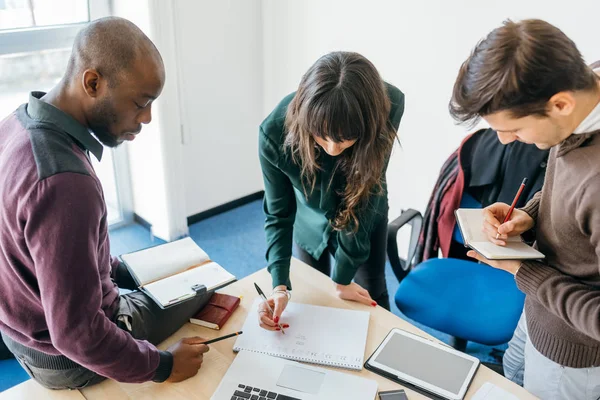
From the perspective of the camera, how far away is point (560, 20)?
6.51ft

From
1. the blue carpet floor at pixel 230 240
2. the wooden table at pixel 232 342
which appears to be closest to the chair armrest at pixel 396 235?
the wooden table at pixel 232 342

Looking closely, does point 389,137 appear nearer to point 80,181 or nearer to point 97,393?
point 80,181

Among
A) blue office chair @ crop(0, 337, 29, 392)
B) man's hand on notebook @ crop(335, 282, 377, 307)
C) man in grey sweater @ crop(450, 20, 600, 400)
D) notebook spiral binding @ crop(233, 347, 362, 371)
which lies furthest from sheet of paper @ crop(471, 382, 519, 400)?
blue office chair @ crop(0, 337, 29, 392)

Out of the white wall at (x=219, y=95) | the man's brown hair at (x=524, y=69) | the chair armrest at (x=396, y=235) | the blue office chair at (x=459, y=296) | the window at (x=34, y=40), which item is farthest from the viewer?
the white wall at (x=219, y=95)

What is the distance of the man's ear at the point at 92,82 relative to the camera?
3.46ft

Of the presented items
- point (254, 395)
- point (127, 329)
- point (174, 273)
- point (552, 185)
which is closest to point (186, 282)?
point (174, 273)

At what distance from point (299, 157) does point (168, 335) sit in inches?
25.1

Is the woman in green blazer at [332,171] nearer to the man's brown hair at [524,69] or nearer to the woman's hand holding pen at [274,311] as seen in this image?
the woman's hand holding pen at [274,311]

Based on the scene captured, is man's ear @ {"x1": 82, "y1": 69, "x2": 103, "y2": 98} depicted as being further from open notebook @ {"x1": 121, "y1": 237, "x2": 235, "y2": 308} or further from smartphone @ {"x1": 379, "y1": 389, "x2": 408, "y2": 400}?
smartphone @ {"x1": 379, "y1": 389, "x2": 408, "y2": 400}

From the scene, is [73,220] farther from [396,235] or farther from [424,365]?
[396,235]

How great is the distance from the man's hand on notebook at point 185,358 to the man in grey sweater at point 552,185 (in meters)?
0.78

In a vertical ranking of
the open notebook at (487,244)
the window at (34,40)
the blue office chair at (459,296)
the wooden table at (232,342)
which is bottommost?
the blue office chair at (459,296)

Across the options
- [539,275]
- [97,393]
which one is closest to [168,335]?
[97,393]

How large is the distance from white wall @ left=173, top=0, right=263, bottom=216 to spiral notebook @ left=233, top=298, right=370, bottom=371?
74.6 inches
